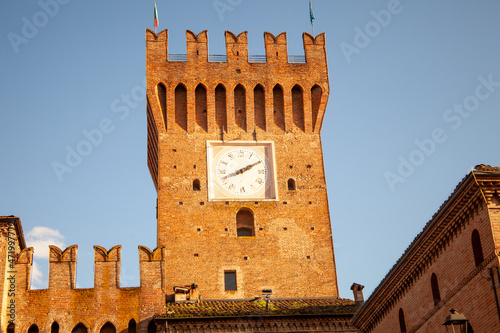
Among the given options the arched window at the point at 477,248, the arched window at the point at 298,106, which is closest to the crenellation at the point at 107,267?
the arched window at the point at 298,106

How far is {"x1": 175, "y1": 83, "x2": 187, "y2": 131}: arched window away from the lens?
37.0 meters

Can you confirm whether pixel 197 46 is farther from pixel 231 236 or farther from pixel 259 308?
pixel 259 308

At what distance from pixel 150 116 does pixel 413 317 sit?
19.3 metres

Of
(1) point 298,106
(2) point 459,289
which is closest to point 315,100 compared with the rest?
(1) point 298,106

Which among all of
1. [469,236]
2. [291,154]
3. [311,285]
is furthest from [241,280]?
[469,236]

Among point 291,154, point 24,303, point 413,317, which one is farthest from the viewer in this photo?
point 291,154

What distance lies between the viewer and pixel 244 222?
35.5 meters

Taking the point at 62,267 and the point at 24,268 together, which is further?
the point at 62,267

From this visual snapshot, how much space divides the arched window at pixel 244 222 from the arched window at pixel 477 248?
1754cm

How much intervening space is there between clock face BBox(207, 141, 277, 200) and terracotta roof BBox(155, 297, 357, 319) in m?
4.91

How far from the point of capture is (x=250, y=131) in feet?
122

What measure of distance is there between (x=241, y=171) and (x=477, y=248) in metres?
18.6

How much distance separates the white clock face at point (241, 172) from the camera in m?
35.8

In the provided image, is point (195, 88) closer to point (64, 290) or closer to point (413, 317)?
point (64, 290)
